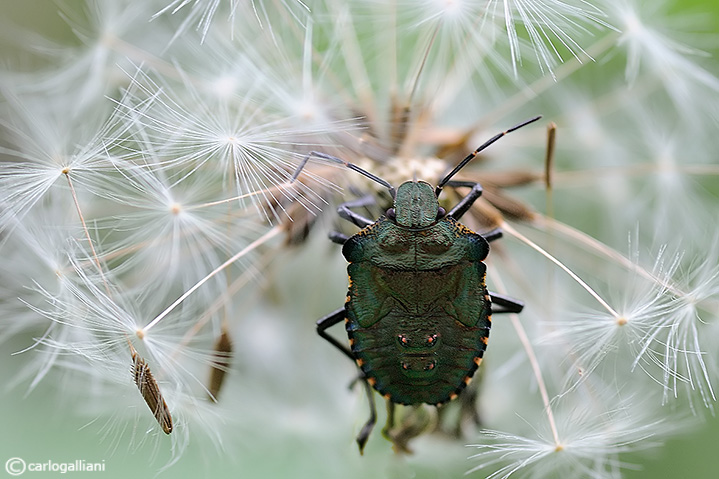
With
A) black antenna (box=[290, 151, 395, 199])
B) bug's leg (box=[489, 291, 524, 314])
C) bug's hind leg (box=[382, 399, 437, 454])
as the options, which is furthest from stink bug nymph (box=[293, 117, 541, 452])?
bug's hind leg (box=[382, 399, 437, 454])

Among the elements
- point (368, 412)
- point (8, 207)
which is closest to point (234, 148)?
point (8, 207)

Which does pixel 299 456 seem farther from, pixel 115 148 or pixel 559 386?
pixel 115 148

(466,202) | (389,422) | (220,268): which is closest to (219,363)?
(220,268)

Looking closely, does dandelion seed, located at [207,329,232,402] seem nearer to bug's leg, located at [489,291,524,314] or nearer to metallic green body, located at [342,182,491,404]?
metallic green body, located at [342,182,491,404]

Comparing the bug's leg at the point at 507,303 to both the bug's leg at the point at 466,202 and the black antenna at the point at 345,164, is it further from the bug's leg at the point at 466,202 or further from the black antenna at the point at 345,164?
the black antenna at the point at 345,164

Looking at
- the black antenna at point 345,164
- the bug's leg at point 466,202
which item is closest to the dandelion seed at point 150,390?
the black antenna at point 345,164

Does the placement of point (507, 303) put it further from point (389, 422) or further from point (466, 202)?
point (389, 422)
